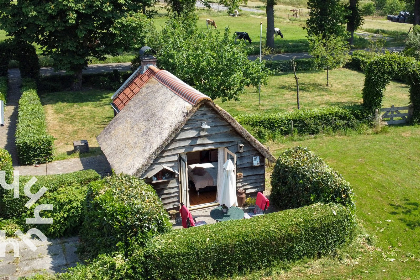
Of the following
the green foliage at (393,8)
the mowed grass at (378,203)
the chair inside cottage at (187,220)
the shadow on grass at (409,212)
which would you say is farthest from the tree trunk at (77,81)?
the green foliage at (393,8)

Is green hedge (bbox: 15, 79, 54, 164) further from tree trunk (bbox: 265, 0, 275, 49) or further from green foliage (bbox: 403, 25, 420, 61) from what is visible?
green foliage (bbox: 403, 25, 420, 61)

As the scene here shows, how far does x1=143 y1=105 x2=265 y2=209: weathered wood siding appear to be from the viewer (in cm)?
Result: 1577

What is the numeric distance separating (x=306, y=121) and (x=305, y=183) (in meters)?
10.4

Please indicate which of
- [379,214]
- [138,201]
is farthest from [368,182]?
[138,201]

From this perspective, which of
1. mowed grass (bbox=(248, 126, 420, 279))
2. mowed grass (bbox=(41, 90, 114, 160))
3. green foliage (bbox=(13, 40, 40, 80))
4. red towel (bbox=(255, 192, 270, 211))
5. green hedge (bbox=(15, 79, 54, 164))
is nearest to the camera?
mowed grass (bbox=(248, 126, 420, 279))

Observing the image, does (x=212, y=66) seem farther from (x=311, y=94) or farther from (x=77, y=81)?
(x=77, y=81)

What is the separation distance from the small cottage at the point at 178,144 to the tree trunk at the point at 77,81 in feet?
61.6

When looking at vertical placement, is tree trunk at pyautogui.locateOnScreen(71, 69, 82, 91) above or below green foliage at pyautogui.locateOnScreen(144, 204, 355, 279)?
above

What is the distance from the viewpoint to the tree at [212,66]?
76.9 feet

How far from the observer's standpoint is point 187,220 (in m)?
15.4

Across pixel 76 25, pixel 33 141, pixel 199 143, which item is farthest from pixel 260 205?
pixel 76 25

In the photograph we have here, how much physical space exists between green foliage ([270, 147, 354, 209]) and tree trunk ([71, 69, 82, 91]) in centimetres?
2297

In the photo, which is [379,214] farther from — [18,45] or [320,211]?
[18,45]

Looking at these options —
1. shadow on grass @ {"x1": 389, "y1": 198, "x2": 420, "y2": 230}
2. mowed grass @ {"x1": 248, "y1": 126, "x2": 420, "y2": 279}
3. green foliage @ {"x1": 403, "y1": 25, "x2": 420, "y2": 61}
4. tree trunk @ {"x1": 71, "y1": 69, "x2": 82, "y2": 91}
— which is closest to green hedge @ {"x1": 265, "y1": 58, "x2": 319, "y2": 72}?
green foliage @ {"x1": 403, "y1": 25, "x2": 420, "y2": 61}
